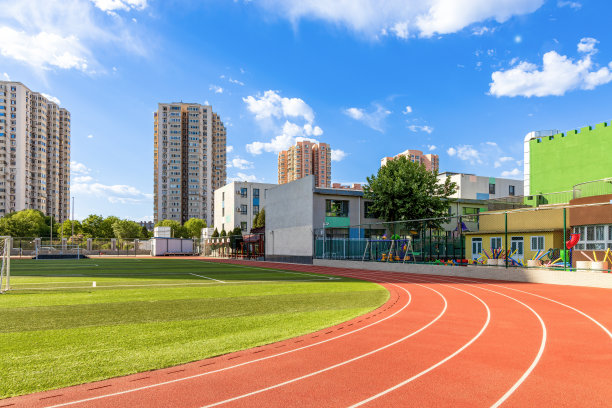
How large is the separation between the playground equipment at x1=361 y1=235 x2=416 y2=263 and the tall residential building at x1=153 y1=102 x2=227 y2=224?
107140 millimetres

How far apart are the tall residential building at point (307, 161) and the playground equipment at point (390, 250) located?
5251 inches

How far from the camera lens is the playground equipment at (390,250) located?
27025mm

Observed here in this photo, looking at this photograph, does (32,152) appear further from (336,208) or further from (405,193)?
(405,193)

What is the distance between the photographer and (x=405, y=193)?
33906 millimetres

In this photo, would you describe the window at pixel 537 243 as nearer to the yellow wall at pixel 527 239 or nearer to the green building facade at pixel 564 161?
the yellow wall at pixel 527 239

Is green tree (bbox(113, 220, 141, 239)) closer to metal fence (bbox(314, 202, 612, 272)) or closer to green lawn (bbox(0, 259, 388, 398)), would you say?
metal fence (bbox(314, 202, 612, 272))

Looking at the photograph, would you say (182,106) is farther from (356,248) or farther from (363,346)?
(363,346)

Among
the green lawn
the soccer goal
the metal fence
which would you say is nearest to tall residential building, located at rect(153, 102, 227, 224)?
the soccer goal

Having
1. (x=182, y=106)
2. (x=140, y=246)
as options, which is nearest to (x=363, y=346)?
(x=140, y=246)

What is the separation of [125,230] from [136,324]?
87.4 m

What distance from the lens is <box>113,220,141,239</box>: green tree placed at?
3457 inches

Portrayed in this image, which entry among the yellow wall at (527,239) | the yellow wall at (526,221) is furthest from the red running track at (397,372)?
the yellow wall at (526,221)

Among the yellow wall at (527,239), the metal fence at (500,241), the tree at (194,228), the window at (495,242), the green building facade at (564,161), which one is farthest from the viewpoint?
the tree at (194,228)

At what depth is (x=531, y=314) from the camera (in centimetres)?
1028
